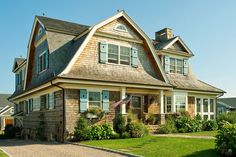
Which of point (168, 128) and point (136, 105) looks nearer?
point (168, 128)

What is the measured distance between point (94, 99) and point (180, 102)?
Result: 8.62 meters

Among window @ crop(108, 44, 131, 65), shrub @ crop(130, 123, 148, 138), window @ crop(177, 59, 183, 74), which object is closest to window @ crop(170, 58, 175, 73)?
window @ crop(177, 59, 183, 74)

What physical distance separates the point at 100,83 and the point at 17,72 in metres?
16.9

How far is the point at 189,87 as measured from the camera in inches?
984

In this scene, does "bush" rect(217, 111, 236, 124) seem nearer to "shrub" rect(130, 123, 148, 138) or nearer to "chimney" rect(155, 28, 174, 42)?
"shrub" rect(130, 123, 148, 138)

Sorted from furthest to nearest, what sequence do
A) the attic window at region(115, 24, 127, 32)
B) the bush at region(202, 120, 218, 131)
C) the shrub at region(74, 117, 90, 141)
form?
1. the bush at region(202, 120, 218, 131)
2. the attic window at region(115, 24, 127, 32)
3. the shrub at region(74, 117, 90, 141)

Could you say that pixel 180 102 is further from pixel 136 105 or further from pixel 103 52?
pixel 103 52

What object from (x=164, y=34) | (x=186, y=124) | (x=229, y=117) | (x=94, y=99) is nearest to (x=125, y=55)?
(x=94, y=99)

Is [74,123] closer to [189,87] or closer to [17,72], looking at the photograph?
[189,87]

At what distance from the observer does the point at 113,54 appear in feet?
68.8

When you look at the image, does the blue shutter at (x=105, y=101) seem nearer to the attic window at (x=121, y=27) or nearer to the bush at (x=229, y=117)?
the attic window at (x=121, y=27)

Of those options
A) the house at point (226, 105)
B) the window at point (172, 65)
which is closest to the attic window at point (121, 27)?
the window at point (172, 65)

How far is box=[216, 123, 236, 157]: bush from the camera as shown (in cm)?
1054

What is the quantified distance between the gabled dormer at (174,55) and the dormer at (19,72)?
13.6 metres
